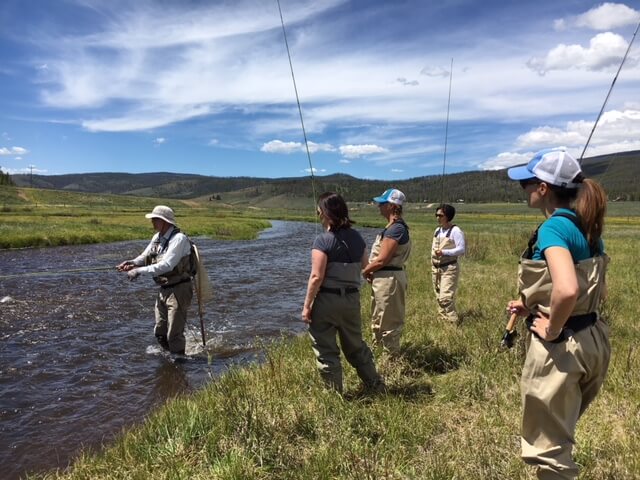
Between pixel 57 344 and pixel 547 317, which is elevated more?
pixel 547 317

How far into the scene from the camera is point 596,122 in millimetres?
4051

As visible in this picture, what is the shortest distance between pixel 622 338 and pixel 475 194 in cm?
20262

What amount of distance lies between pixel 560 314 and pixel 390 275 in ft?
11.4

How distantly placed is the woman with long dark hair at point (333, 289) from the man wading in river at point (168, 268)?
2.94 meters

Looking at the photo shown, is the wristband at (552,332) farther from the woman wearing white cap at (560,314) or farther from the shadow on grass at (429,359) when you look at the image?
the shadow on grass at (429,359)

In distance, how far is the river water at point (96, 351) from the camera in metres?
5.79

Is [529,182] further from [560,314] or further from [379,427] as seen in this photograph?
[379,427]

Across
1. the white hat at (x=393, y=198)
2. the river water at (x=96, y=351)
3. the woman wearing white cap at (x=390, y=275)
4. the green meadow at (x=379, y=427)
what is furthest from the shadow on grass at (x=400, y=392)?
the white hat at (x=393, y=198)

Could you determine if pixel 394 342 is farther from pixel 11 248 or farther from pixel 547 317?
pixel 11 248

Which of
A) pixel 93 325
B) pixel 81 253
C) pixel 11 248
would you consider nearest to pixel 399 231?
pixel 93 325

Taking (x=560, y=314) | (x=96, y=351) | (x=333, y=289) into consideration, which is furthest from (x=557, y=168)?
(x=96, y=351)

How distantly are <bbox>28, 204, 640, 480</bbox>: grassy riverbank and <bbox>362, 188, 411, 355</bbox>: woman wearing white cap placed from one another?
0.46 meters

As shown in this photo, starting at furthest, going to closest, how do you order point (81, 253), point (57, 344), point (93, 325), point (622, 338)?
point (81, 253) → point (93, 325) → point (57, 344) → point (622, 338)

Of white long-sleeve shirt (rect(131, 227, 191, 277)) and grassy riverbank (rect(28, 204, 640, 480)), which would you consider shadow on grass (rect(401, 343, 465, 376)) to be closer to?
grassy riverbank (rect(28, 204, 640, 480))
